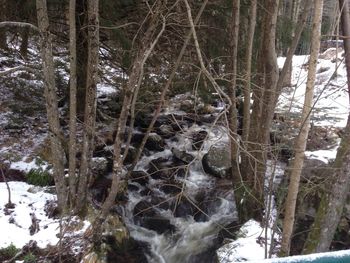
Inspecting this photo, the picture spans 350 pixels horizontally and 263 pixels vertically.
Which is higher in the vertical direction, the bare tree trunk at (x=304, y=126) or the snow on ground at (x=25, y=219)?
the bare tree trunk at (x=304, y=126)

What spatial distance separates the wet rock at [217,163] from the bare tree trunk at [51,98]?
3384 millimetres

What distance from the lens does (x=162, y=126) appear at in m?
10.8

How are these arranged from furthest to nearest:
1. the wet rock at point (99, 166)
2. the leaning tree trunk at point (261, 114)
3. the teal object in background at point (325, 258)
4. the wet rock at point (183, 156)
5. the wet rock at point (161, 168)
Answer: the wet rock at point (183, 156) → the wet rock at point (161, 168) → the wet rock at point (99, 166) → the leaning tree trunk at point (261, 114) → the teal object in background at point (325, 258)

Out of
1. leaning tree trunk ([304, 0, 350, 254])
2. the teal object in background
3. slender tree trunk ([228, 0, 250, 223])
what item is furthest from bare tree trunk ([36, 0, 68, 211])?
the teal object in background

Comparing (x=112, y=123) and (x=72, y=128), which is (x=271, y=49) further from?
(x=112, y=123)

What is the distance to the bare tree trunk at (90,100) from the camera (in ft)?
20.3

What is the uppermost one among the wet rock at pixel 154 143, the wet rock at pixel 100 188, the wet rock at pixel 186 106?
the wet rock at pixel 186 106

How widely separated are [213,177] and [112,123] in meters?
2.98

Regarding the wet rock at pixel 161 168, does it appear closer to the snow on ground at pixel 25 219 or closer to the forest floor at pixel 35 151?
the forest floor at pixel 35 151

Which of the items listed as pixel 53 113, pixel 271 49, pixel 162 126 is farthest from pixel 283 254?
pixel 162 126

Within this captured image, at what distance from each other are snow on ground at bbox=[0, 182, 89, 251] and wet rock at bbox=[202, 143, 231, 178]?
3357mm

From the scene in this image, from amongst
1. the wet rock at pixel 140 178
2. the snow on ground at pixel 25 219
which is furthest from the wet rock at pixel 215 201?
the snow on ground at pixel 25 219

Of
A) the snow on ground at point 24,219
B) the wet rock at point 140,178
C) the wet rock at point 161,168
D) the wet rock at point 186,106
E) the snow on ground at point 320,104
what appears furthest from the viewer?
the wet rock at point 186,106

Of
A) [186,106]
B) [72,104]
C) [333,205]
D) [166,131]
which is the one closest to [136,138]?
[166,131]
